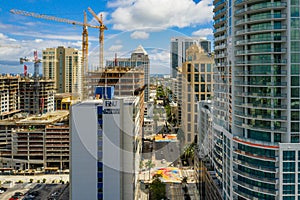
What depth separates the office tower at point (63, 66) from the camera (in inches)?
871

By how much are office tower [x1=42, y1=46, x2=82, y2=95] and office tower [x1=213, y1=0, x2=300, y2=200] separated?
18.7m

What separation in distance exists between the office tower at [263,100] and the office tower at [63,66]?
18.7 metres

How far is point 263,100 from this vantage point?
162 inches

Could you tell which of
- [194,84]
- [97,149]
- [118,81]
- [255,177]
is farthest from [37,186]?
[255,177]

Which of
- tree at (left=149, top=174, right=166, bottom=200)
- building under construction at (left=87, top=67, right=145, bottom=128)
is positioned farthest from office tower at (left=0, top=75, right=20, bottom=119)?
tree at (left=149, top=174, right=166, bottom=200)

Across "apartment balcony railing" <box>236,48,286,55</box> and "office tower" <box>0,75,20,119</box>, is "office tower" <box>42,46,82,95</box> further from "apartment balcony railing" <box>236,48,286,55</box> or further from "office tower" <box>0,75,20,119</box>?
"apartment balcony railing" <box>236,48,286,55</box>

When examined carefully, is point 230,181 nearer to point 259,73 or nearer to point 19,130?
point 259,73

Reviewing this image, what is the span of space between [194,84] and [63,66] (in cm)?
1475

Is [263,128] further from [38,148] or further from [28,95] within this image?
[28,95]

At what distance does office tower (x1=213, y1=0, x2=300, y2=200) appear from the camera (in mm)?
3916

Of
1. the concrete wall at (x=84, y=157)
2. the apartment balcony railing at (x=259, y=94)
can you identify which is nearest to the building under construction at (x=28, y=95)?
the concrete wall at (x=84, y=157)

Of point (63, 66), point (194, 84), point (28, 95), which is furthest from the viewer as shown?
point (63, 66)

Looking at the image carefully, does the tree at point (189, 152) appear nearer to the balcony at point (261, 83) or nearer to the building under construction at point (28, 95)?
the balcony at point (261, 83)

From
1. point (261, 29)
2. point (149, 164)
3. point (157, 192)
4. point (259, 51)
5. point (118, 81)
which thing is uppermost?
point (261, 29)
